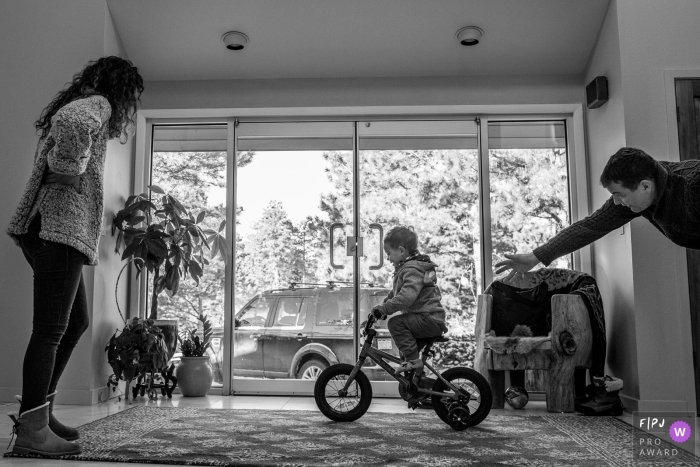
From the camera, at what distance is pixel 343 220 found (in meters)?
4.43

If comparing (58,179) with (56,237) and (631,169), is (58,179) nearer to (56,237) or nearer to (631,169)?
(56,237)

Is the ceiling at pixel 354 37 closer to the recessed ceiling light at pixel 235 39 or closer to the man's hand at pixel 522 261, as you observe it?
the recessed ceiling light at pixel 235 39

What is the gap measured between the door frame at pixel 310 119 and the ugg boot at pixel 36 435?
211 centimetres

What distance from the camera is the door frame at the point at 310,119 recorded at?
14.1 ft

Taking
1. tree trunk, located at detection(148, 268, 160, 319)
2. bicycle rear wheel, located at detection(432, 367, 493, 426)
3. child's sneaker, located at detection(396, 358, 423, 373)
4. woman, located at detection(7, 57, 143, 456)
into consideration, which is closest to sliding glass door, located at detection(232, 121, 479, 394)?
tree trunk, located at detection(148, 268, 160, 319)

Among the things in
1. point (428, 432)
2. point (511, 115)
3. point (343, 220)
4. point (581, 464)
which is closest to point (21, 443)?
point (428, 432)

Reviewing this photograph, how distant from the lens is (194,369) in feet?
13.6

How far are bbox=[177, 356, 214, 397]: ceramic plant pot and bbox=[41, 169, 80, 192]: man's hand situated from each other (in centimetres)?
Answer: 211

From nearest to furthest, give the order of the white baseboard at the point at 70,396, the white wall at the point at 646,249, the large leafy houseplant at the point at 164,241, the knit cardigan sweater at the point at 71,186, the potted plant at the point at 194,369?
the knit cardigan sweater at the point at 71,186 → the white wall at the point at 646,249 → the white baseboard at the point at 70,396 → the large leafy houseplant at the point at 164,241 → the potted plant at the point at 194,369

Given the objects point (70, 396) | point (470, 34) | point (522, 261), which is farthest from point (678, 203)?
point (70, 396)

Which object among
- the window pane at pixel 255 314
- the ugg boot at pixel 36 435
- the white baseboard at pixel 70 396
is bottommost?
the white baseboard at pixel 70 396

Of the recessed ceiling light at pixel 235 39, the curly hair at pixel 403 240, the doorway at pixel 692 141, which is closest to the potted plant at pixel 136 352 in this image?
the curly hair at pixel 403 240

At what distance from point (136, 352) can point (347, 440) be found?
66.3 inches

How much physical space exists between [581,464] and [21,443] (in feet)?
6.40
